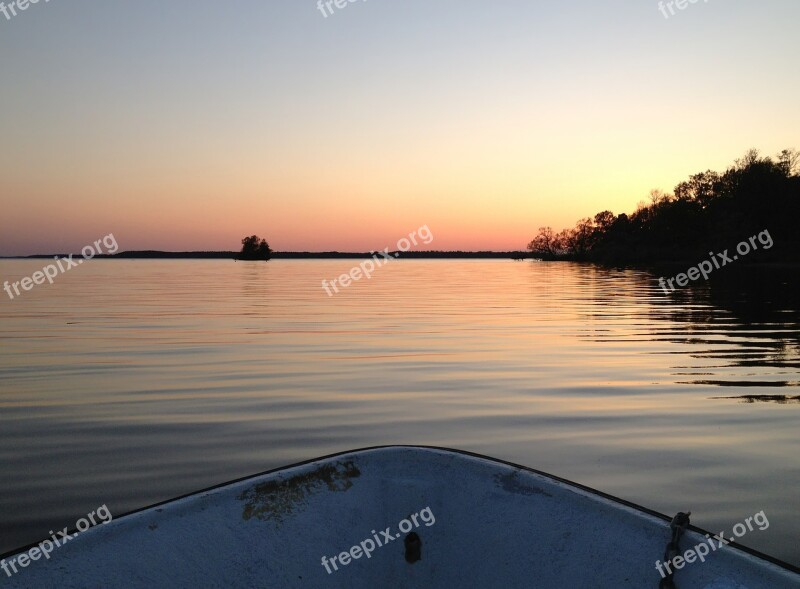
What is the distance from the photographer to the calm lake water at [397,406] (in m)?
5.98

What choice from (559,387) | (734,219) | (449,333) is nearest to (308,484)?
(559,387)

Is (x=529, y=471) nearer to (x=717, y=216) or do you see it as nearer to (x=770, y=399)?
(x=770, y=399)

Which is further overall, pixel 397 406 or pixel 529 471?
pixel 397 406

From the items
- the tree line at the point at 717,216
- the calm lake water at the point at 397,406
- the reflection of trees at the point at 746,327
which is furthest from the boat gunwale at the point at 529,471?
the tree line at the point at 717,216

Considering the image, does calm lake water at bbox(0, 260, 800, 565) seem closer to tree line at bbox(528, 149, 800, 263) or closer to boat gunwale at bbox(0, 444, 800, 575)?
boat gunwale at bbox(0, 444, 800, 575)

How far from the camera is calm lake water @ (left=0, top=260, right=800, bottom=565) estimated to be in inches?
236

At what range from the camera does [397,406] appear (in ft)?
30.8

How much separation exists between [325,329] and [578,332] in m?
7.11

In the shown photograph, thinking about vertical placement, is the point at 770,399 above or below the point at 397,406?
below

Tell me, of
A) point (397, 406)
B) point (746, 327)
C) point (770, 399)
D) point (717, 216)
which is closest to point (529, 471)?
point (397, 406)

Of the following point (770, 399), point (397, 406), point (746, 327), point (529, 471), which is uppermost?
point (529, 471)

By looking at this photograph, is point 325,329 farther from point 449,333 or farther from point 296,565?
point 296,565

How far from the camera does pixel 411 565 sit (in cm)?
343

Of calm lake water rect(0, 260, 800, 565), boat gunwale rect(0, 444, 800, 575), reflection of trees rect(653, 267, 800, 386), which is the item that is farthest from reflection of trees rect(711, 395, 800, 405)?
boat gunwale rect(0, 444, 800, 575)
